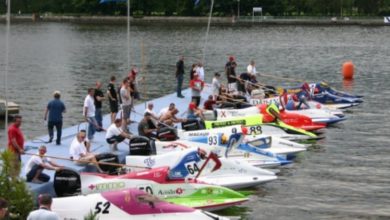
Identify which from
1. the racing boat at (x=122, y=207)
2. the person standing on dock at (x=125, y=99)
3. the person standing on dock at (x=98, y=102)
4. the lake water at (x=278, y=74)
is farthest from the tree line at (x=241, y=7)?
the racing boat at (x=122, y=207)

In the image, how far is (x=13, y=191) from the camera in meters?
16.8

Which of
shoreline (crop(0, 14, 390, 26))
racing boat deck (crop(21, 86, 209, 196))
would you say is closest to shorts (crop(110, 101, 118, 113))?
racing boat deck (crop(21, 86, 209, 196))

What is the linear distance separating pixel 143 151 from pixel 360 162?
331 inches

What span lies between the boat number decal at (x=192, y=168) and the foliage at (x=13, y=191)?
6.38 m

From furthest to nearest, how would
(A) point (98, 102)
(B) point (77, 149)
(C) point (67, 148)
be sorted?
(A) point (98, 102) → (C) point (67, 148) → (B) point (77, 149)

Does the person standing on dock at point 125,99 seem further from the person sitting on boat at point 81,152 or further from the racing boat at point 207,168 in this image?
the person sitting on boat at point 81,152

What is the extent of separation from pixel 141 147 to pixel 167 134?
2.37 metres

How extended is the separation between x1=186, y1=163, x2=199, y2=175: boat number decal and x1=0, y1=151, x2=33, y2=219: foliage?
20.9ft

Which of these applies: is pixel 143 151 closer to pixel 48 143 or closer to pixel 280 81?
pixel 48 143

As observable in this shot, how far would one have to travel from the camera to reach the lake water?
78.0ft

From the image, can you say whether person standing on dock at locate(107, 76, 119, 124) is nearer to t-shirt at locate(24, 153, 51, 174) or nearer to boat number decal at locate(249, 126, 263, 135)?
boat number decal at locate(249, 126, 263, 135)

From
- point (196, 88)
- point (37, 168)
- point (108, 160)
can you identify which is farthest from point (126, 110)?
point (37, 168)

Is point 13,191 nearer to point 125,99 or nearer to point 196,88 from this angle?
point 125,99

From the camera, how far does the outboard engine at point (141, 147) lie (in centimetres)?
2512
